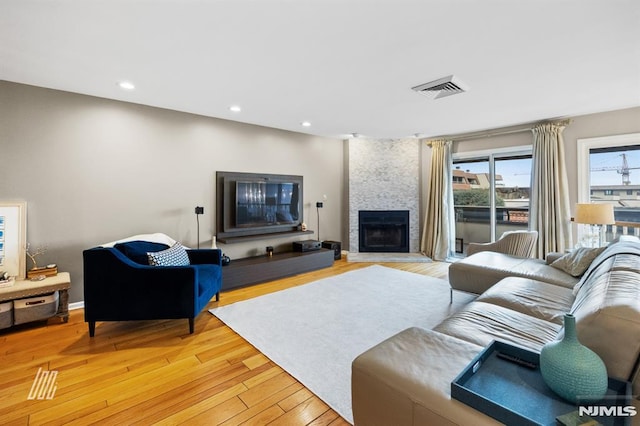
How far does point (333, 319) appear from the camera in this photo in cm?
291

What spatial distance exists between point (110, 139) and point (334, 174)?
3.77 metres

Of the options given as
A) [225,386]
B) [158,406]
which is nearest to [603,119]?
[225,386]

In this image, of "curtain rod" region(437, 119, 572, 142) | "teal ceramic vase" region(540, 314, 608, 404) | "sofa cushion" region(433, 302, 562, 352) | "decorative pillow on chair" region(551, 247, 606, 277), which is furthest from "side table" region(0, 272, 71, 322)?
"curtain rod" region(437, 119, 572, 142)

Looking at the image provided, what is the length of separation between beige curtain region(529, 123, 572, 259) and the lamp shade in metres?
0.85

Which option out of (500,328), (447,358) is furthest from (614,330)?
(500,328)

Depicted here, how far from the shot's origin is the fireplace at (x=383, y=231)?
19.5 feet

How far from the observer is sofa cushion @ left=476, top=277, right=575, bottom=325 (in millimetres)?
2004

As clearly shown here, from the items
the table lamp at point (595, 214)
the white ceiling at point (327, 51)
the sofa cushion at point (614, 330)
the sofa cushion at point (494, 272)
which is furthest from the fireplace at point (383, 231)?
the sofa cushion at point (614, 330)

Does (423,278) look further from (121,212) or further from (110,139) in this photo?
(110,139)

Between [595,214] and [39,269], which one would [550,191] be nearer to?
[595,214]

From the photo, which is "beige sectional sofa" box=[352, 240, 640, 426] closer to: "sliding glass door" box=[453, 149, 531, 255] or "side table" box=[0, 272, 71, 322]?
"side table" box=[0, 272, 71, 322]

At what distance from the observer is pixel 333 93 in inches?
128

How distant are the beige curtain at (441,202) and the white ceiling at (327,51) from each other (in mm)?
1782
